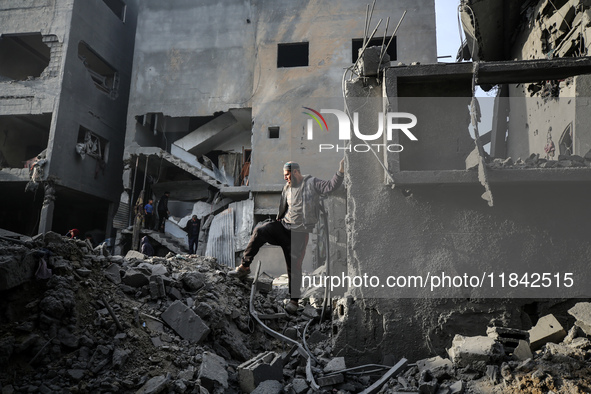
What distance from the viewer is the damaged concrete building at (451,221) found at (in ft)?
12.9

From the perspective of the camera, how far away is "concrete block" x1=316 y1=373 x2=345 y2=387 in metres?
3.54

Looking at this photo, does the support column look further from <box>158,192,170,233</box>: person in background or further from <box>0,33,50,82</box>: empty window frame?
<box>0,33,50,82</box>: empty window frame

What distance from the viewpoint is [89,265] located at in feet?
14.9

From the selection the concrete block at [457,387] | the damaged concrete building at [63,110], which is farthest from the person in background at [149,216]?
the concrete block at [457,387]

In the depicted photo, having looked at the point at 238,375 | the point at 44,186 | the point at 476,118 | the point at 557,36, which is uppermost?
the point at 557,36

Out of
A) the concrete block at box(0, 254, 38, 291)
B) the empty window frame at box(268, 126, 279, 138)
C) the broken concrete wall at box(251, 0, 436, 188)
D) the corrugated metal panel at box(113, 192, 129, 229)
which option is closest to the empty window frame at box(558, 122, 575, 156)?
the concrete block at box(0, 254, 38, 291)

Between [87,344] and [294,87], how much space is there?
12.4m

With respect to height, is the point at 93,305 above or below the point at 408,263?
below

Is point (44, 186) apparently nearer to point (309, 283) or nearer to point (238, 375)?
point (309, 283)

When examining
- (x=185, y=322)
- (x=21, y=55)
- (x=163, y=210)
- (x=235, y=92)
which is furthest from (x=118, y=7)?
(x=185, y=322)

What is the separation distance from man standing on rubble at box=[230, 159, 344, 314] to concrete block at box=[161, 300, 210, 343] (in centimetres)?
153

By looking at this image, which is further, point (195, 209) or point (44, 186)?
point (195, 209)

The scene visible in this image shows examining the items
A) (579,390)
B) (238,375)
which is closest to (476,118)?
(579,390)

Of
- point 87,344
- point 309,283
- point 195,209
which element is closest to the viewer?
point 87,344
